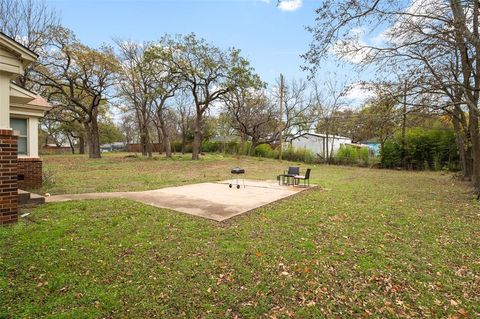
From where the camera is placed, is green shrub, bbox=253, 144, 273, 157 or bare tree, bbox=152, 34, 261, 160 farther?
green shrub, bbox=253, 144, 273, 157

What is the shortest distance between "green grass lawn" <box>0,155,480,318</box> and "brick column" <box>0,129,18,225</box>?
0.94 feet

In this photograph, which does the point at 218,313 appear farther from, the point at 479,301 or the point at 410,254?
the point at 410,254

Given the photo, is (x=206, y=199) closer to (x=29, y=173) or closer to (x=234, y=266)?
(x=234, y=266)

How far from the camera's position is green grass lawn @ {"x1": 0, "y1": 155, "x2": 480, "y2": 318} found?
2.51 metres

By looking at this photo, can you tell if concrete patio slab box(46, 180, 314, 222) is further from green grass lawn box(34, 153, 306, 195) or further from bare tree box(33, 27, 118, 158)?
bare tree box(33, 27, 118, 158)

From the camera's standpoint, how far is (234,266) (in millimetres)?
3244

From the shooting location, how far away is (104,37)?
2164 cm

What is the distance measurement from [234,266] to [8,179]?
4.06m

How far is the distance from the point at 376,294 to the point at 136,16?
13104 millimetres

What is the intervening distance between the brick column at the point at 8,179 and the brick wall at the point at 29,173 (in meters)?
4.40

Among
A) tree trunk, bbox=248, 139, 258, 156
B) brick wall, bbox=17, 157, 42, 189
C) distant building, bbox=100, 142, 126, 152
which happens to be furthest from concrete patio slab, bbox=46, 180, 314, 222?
distant building, bbox=100, 142, 126, 152

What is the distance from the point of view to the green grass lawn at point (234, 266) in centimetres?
251

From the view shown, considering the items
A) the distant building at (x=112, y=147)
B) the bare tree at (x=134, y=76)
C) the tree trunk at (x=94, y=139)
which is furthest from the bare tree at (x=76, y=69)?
the distant building at (x=112, y=147)

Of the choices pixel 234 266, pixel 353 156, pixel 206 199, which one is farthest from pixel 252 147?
pixel 234 266
